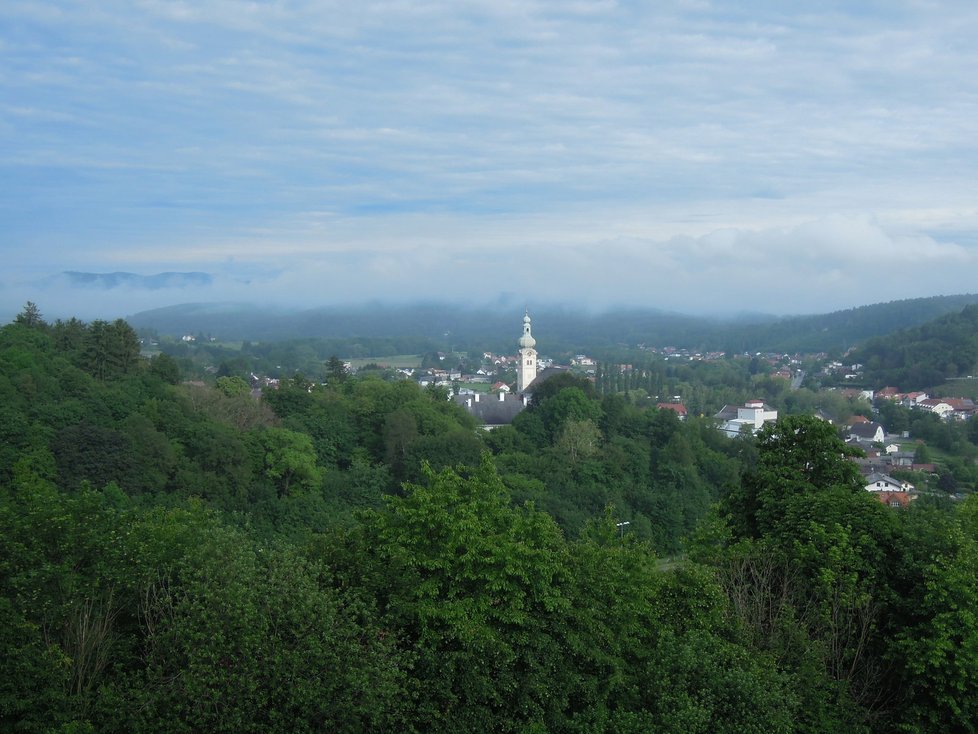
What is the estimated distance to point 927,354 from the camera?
87.7 m

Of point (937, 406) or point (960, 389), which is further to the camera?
point (960, 389)

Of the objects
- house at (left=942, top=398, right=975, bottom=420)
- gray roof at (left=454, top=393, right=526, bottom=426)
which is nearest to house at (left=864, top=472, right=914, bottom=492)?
gray roof at (left=454, top=393, right=526, bottom=426)

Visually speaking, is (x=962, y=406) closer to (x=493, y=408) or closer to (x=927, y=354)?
(x=927, y=354)

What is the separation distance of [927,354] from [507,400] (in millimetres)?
51803

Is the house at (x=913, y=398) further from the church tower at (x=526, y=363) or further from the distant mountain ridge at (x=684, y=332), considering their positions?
the distant mountain ridge at (x=684, y=332)

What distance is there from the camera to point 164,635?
350 inches

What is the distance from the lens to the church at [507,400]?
5217 centimetres

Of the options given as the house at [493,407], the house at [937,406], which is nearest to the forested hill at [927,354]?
the house at [937,406]

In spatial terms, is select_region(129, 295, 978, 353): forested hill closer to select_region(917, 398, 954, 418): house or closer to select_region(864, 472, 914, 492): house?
select_region(917, 398, 954, 418): house

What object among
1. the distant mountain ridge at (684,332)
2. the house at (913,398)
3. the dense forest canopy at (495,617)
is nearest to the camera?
the dense forest canopy at (495,617)

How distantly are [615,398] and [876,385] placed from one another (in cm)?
5412

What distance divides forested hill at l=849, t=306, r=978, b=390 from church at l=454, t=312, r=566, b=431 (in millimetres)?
43038

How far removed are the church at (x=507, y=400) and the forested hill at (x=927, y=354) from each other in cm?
4304

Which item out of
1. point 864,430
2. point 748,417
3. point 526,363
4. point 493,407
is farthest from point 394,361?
point 864,430
